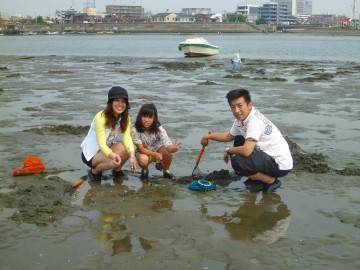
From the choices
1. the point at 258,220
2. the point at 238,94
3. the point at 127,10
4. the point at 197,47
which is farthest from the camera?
the point at 127,10

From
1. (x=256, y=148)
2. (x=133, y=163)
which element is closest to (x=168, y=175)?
(x=133, y=163)

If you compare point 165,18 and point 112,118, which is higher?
point 165,18

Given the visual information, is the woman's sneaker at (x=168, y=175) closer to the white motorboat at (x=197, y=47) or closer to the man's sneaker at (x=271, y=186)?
the man's sneaker at (x=271, y=186)

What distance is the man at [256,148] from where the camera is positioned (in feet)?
16.3

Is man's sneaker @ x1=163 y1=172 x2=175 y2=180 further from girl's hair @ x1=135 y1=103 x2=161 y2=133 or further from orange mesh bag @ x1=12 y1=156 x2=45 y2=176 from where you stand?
orange mesh bag @ x1=12 y1=156 x2=45 y2=176

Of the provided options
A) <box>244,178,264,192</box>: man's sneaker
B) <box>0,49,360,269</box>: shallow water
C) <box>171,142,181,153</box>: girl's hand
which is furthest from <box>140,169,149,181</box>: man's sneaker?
<box>244,178,264,192</box>: man's sneaker

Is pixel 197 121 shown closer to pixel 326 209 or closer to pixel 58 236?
pixel 326 209

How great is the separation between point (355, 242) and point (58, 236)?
8.37 ft

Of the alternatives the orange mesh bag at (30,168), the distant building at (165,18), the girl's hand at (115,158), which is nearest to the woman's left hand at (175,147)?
the girl's hand at (115,158)

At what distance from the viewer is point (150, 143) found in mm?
5801

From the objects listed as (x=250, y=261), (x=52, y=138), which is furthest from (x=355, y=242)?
(x=52, y=138)

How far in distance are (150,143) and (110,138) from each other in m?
0.50

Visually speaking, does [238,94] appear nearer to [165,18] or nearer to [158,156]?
[158,156]

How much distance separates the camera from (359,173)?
604cm
